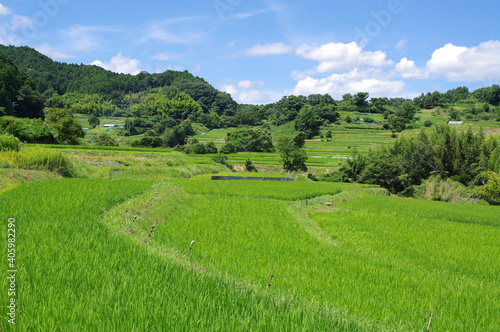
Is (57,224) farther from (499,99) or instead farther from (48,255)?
(499,99)

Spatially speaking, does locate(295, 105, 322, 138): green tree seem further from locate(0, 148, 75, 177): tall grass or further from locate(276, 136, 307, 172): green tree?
locate(0, 148, 75, 177): tall grass

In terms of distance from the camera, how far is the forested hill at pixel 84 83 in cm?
12719

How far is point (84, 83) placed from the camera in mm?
140375

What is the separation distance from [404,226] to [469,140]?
113 ft

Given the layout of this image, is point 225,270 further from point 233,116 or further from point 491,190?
point 233,116

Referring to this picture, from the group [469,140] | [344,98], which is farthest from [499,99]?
[469,140]

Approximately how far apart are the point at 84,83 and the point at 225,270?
15631cm

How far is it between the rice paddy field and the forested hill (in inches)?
4744

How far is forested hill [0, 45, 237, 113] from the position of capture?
12719 cm

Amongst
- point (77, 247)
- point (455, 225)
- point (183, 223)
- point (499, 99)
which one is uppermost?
point (499, 99)

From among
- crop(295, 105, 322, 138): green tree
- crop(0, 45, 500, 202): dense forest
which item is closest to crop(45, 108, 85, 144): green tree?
crop(0, 45, 500, 202): dense forest

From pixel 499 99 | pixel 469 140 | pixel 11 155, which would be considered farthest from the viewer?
pixel 499 99

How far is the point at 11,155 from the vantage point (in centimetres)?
1725

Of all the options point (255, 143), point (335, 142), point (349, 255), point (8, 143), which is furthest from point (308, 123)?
point (349, 255)
